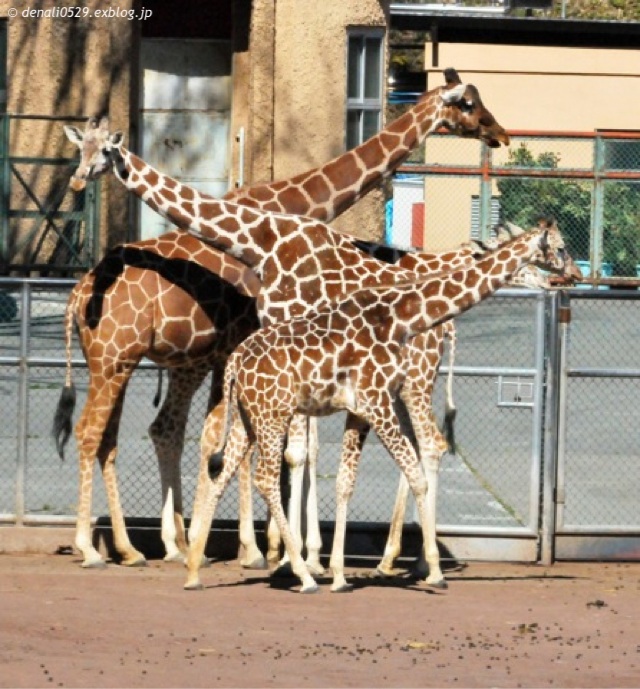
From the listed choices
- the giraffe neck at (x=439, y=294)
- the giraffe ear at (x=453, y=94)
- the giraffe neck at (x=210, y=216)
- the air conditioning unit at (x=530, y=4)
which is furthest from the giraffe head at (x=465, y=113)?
the air conditioning unit at (x=530, y=4)

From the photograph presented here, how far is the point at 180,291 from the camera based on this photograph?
11773 millimetres

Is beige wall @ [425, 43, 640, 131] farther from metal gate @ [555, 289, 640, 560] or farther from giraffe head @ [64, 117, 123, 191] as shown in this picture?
giraffe head @ [64, 117, 123, 191]

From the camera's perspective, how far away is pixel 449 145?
3231cm

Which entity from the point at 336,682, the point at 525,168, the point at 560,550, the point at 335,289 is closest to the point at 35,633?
the point at 336,682

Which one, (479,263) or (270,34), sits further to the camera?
(270,34)

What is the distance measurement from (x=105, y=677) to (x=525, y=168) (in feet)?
70.1

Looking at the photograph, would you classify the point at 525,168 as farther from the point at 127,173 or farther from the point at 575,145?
the point at 127,173

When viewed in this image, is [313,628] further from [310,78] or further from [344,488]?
[310,78]

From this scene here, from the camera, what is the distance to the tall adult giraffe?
11.6 m

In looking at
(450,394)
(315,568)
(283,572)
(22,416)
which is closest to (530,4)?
(450,394)

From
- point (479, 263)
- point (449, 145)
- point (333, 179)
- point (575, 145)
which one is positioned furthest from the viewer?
point (575, 145)

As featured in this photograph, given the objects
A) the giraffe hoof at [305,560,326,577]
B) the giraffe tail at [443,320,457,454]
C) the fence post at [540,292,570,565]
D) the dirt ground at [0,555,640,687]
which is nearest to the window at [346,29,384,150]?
the fence post at [540,292,570,565]

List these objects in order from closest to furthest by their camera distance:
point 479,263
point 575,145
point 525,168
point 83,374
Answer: point 479,263
point 83,374
point 525,168
point 575,145

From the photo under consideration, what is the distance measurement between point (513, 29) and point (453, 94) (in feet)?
81.0
